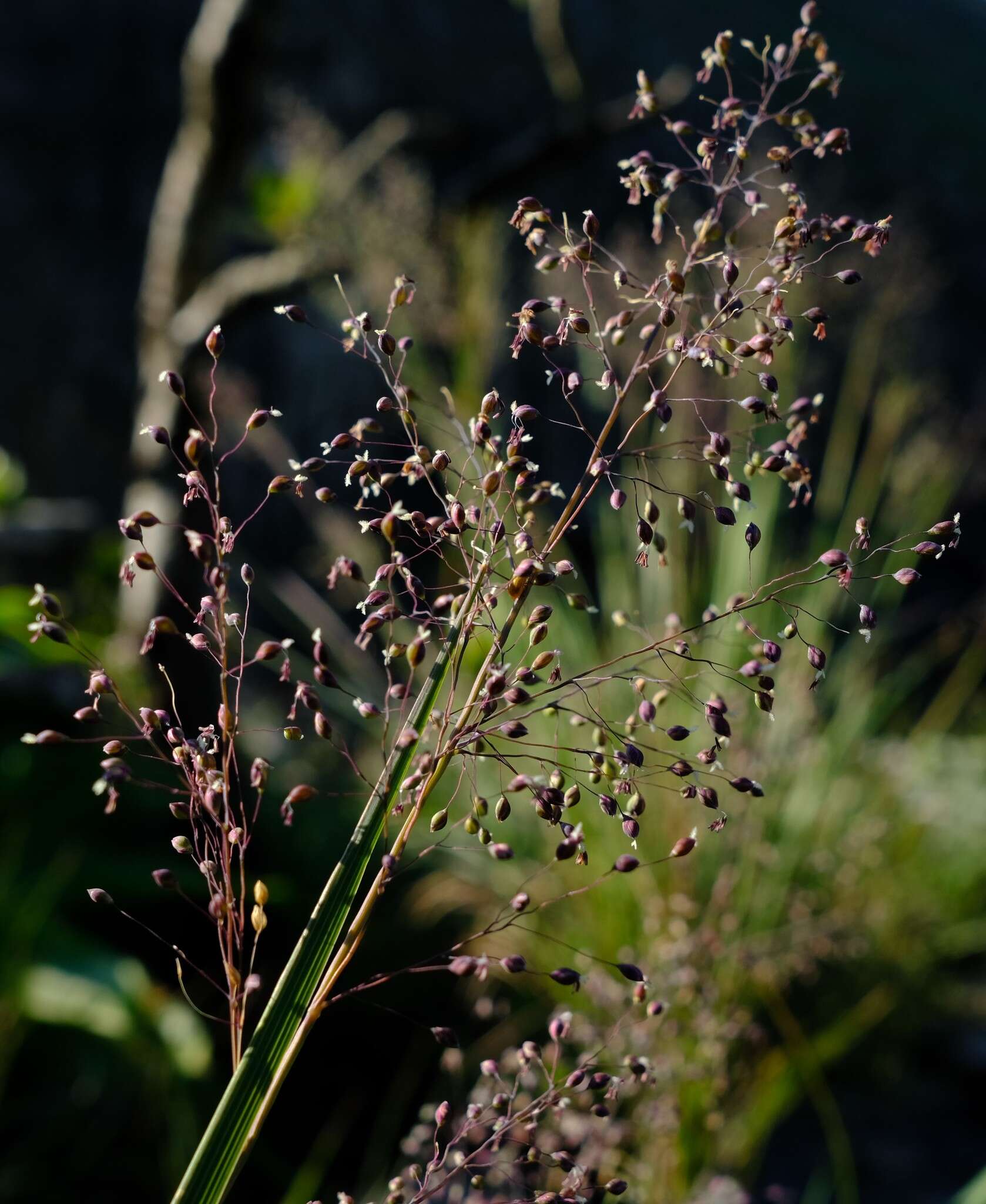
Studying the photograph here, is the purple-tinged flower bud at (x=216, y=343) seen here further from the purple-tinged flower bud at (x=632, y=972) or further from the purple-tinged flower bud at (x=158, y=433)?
the purple-tinged flower bud at (x=632, y=972)

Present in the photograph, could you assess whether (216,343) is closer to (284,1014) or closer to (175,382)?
(175,382)

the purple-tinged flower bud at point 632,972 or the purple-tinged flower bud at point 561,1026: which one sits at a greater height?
the purple-tinged flower bud at point 632,972

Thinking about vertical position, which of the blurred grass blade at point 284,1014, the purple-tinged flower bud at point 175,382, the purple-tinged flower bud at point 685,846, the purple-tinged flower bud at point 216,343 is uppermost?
the purple-tinged flower bud at point 216,343

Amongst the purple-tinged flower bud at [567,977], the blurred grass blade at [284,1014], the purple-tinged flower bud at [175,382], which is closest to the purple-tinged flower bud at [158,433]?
the purple-tinged flower bud at [175,382]

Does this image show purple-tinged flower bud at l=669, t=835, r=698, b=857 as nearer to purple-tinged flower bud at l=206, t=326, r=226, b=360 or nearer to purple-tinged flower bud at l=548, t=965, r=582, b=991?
purple-tinged flower bud at l=548, t=965, r=582, b=991

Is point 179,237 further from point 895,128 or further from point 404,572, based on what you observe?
point 895,128

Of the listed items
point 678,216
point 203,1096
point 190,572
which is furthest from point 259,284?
point 203,1096

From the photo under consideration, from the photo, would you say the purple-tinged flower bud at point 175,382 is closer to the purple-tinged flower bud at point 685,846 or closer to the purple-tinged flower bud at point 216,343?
the purple-tinged flower bud at point 216,343

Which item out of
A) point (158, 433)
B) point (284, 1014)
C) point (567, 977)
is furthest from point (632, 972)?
point (158, 433)

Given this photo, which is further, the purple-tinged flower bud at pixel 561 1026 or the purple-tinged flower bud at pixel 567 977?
the purple-tinged flower bud at pixel 561 1026
